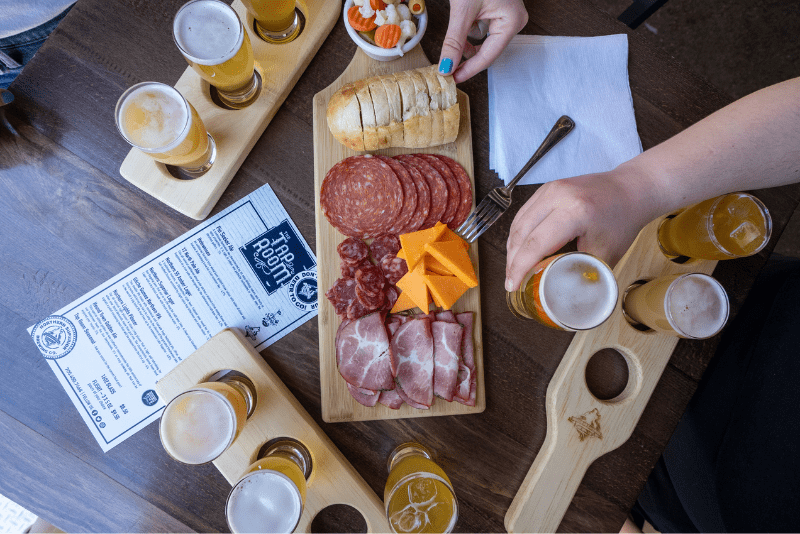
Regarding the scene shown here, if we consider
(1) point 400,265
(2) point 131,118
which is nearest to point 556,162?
(1) point 400,265

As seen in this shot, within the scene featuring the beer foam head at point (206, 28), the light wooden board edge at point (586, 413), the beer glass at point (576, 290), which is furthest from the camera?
the light wooden board edge at point (586, 413)

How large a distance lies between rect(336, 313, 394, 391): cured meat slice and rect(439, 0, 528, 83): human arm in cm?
67

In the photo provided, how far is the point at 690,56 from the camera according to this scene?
192 centimetres

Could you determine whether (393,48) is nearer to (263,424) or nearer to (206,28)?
(206,28)

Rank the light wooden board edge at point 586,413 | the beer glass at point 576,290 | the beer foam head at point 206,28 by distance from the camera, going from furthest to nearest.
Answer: the light wooden board edge at point 586,413 → the beer foam head at point 206,28 → the beer glass at point 576,290

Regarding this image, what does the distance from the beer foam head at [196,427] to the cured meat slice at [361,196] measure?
0.51m

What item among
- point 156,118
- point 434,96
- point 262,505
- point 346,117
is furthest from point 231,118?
point 262,505

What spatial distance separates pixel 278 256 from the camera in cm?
115

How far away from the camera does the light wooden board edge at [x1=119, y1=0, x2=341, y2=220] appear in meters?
1.09

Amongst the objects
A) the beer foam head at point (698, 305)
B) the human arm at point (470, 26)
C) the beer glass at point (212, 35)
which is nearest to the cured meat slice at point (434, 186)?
the human arm at point (470, 26)

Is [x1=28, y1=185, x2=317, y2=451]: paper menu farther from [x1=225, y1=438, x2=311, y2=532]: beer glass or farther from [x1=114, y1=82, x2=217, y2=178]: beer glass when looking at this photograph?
[x1=225, y1=438, x2=311, y2=532]: beer glass

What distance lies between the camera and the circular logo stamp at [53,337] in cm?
110

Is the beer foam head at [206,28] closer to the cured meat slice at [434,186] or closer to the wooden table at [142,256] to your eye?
the wooden table at [142,256]

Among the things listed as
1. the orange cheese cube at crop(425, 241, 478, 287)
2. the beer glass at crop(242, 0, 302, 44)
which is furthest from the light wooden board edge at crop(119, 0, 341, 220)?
the orange cheese cube at crop(425, 241, 478, 287)
